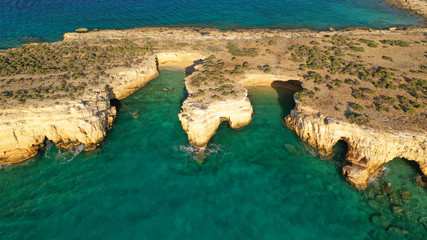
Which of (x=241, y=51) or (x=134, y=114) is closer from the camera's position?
(x=134, y=114)

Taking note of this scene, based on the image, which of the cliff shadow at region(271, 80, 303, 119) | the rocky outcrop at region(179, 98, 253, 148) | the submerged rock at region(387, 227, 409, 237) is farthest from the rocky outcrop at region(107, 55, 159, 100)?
the submerged rock at region(387, 227, 409, 237)

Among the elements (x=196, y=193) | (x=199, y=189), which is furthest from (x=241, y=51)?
(x=196, y=193)

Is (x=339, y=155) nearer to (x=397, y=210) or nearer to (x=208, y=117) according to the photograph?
(x=397, y=210)

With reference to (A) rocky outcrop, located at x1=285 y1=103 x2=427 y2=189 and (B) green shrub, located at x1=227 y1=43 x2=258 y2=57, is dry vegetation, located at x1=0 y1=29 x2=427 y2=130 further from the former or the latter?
(A) rocky outcrop, located at x1=285 y1=103 x2=427 y2=189

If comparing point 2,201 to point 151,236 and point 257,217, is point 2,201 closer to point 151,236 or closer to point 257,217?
point 151,236

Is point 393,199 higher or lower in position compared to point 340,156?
lower

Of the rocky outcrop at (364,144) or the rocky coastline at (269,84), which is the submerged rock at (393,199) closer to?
the rocky outcrop at (364,144)

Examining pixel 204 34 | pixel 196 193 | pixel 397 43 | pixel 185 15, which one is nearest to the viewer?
pixel 196 193

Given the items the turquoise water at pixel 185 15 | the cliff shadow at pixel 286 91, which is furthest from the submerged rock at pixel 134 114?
the turquoise water at pixel 185 15
